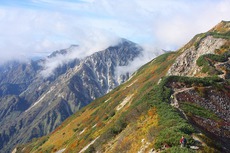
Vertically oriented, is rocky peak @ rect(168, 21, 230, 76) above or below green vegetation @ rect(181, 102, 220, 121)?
above

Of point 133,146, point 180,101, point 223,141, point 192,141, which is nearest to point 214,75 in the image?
point 180,101

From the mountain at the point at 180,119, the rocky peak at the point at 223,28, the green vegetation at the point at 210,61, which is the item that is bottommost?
the mountain at the point at 180,119

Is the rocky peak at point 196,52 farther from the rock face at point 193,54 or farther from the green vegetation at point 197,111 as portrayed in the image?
the green vegetation at point 197,111

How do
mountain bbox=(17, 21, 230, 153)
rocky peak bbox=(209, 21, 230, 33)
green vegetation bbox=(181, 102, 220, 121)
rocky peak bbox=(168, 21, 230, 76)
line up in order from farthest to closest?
rocky peak bbox=(209, 21, 230, 33), rocky peak bbox=(168, 21, 230, 76), green vegetation bbox=(181, 102, 220, 121), mountain bbox=(17, 21, 230, 153)

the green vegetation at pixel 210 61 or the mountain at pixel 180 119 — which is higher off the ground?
the green vegetation at pixel 210 61

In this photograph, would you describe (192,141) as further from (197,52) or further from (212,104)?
(197,52)

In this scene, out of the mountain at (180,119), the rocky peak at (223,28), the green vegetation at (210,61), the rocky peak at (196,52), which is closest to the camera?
the mountain at (180,119)

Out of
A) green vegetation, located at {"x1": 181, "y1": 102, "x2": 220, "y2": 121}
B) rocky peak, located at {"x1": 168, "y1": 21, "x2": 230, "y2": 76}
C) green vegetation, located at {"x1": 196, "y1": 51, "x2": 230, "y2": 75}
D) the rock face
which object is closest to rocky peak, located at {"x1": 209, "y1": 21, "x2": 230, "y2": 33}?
rocky peak, located at {"x1": 168, "y1": 21, "x2": 230, "y2": 76}

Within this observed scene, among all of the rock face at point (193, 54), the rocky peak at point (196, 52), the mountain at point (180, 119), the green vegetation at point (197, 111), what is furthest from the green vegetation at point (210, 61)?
the green vegetation at point (197, 111)

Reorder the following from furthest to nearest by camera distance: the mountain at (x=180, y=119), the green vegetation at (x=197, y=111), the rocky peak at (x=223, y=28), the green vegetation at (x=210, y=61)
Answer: the rocky peak at (x=223, y=28) < the green vegetation at (x=210, y=61) < the green vegetation at (x=197, y=111) < the mountain at (x=180, y=119)

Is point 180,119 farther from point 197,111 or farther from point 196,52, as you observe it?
point 196,52

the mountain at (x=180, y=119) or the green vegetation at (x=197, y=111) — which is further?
the green vegetation at (x=197, y=111)

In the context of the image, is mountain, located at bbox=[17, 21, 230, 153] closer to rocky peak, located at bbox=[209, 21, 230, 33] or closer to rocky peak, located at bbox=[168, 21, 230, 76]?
rocky peak, located at bbox=[168, 21, 230, 76]

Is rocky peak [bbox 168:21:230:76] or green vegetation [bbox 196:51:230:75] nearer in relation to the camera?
green vegetation [bbox 196:51:230:75]
